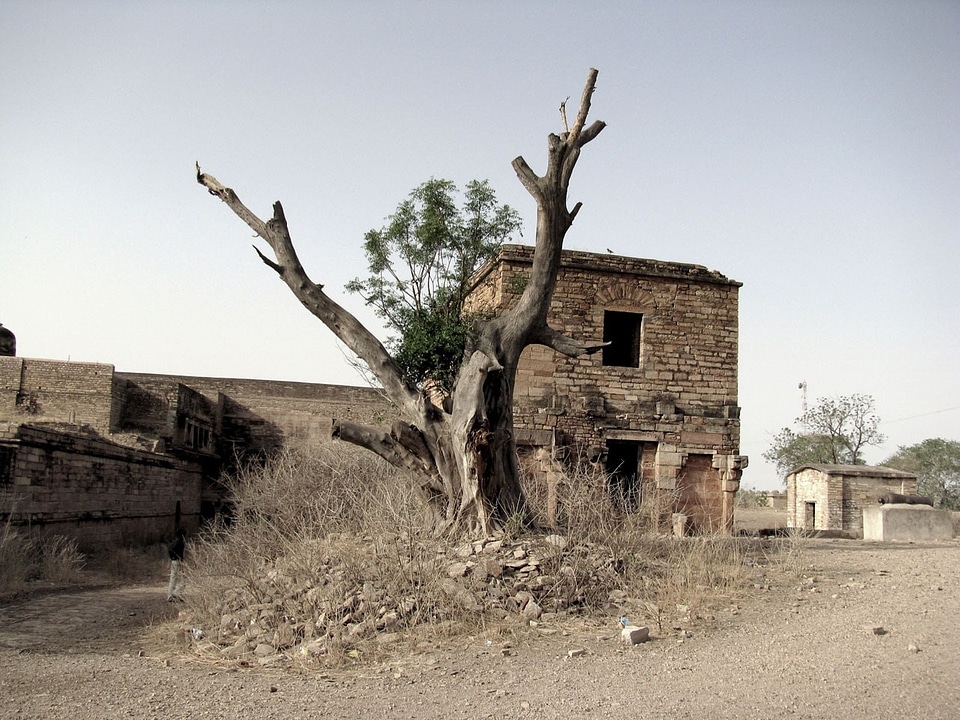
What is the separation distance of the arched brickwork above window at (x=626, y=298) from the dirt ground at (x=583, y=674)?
27.5 feet

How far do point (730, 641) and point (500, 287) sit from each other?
9784mm

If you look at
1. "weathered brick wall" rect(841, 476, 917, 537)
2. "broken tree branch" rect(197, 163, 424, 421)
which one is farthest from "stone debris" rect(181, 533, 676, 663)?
"weathered brick wall" rect(841, 476, 917, 537)

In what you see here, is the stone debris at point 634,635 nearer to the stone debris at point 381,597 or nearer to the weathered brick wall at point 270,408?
the stone debris at point 381,597

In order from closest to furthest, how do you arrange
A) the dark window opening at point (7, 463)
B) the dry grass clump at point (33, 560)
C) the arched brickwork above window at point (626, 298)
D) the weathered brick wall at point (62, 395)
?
the dry grass clump at point (33, 560), the dark window opening at point (7, 463), the arched brickwork above window at point (626, 298), the weathered brick wall at point (62, 395)

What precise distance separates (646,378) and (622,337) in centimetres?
141

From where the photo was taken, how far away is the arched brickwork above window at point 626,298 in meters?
16.3

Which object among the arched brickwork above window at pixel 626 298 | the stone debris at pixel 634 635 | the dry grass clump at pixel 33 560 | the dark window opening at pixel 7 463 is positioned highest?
the arched brickwork above window at pixel 626 298

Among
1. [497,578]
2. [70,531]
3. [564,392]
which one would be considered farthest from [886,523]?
[70,531]

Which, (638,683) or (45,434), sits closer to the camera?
(638,683)

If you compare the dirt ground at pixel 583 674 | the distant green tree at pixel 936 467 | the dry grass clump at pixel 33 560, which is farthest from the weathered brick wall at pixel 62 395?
the distant green tree at pixel 936 467

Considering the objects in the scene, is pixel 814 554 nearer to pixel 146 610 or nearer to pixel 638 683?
pixel 638 683

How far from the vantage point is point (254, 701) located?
5.94m

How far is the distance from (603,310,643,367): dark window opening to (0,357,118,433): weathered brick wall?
1215 cm

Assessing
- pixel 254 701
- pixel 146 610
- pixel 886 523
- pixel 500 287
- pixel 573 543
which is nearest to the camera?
pixel 254 701
